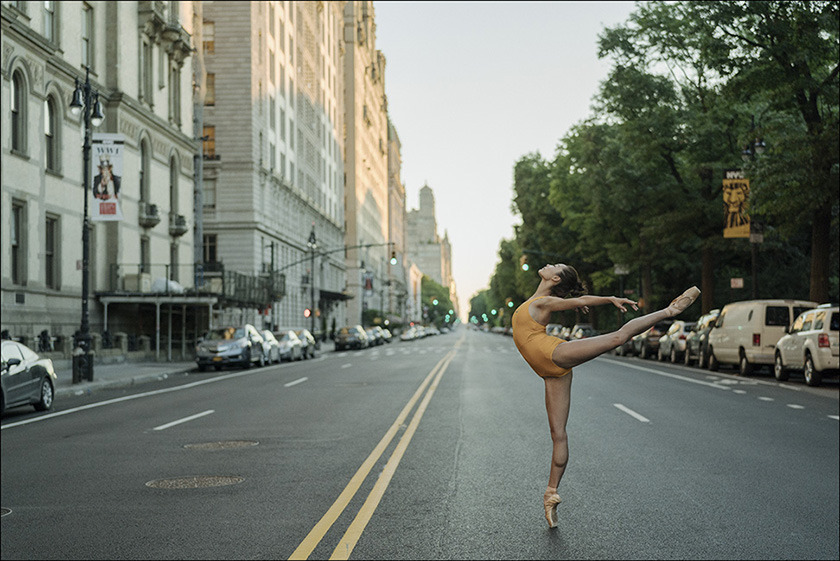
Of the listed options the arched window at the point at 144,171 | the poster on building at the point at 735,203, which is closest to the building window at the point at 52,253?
the arched window at the point at 144,171

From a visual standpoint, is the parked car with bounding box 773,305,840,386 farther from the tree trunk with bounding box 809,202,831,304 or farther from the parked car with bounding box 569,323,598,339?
the parked car with bounding box 569,323,598,339

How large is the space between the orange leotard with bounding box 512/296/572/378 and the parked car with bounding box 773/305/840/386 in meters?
26.7

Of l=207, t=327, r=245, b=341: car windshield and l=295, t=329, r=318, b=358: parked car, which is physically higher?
l=207, t=327, r=245, b=341: car windshield

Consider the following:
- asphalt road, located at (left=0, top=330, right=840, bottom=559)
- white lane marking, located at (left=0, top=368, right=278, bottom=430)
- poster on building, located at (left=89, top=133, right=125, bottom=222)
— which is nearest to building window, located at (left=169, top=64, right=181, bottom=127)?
white lane marking, located at (left=0, top=368, right=278, bottom=430)

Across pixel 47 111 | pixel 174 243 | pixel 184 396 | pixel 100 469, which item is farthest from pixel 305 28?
pixel 100 469

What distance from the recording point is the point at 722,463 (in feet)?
65.5

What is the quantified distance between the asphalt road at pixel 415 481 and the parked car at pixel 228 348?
61.4 feet

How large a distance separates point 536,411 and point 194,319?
3772 cm

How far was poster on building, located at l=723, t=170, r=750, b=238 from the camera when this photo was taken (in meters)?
2.04

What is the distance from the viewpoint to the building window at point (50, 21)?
4494 cm

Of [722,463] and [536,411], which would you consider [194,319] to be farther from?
[722,463]

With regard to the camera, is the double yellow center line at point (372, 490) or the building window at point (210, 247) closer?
the double yellow center line at point (372, 490)

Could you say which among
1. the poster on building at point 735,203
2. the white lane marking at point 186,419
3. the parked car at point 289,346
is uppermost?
the poster on building at point 735,203

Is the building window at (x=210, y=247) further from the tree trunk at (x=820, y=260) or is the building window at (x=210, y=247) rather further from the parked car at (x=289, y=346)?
the tree trunk at (x=820, y=260)
